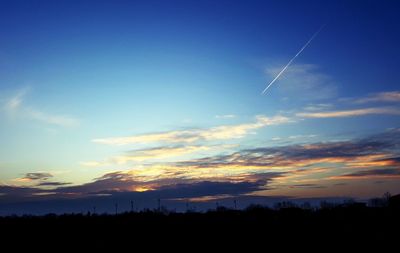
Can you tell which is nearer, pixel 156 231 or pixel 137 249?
pixel 137 249

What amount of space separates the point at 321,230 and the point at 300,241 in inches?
195

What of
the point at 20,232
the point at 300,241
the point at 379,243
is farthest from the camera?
the point at 20,232

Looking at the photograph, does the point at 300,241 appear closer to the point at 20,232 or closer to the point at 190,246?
the point at 190,246

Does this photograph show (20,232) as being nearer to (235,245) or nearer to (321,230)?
(235,245)

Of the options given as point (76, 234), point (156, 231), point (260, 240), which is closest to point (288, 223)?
point (260, 240)

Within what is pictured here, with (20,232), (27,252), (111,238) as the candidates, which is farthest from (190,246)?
(20,232)

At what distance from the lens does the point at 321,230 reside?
108 ft

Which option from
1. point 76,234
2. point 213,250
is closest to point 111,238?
point 76,234

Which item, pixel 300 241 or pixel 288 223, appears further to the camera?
pixel 288 223

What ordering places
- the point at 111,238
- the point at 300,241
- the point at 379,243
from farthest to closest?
the point at 111,238 < the point at 300,241 < the point at 379,243

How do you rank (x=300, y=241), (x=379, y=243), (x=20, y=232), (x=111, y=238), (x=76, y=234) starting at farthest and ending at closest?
(x=20, y=232) → (x=76, y=234) → (x=111, y=238) → (x=300, y=241) → (x=379, y=243)

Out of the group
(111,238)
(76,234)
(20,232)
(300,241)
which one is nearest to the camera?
(300,241)

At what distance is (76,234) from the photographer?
113 feet

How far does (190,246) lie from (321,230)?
11099mm
